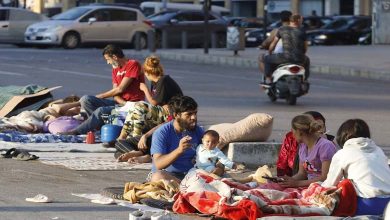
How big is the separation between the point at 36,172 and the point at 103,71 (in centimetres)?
1735

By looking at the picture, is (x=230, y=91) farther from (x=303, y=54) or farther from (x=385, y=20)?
(x=385, y=20)

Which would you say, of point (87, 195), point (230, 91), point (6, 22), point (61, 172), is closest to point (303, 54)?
point (230, 91)

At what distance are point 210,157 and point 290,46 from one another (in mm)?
10642

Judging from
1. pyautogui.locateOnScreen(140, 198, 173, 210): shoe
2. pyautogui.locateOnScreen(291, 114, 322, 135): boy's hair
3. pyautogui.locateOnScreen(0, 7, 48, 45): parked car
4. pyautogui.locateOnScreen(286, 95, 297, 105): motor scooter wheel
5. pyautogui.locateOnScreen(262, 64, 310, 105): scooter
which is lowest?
pyautogui.locateOnScreen(0, 7, 48, 45): parked car

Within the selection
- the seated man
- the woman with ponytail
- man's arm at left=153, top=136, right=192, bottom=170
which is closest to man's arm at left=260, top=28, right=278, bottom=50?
the seated man

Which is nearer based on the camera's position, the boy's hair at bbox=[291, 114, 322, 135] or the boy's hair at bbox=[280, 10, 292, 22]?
the boy's hair at bbox=[291, 114, 322, 135]

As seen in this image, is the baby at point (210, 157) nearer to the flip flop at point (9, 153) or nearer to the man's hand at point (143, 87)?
the flip flop at point (9, 153)

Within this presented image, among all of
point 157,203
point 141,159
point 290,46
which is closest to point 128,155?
point 141,159

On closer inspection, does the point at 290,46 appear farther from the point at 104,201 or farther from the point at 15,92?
the point at 104,201

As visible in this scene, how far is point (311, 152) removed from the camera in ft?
35.3

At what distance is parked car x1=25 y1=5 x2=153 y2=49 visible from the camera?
43.2 metres

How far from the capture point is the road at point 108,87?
1070 cm

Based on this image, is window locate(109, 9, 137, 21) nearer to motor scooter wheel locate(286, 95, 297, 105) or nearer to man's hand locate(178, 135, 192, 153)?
motor scooter wheel locate(286, 95, 297, 105)

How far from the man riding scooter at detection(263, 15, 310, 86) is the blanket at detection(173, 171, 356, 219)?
11.1 meters
